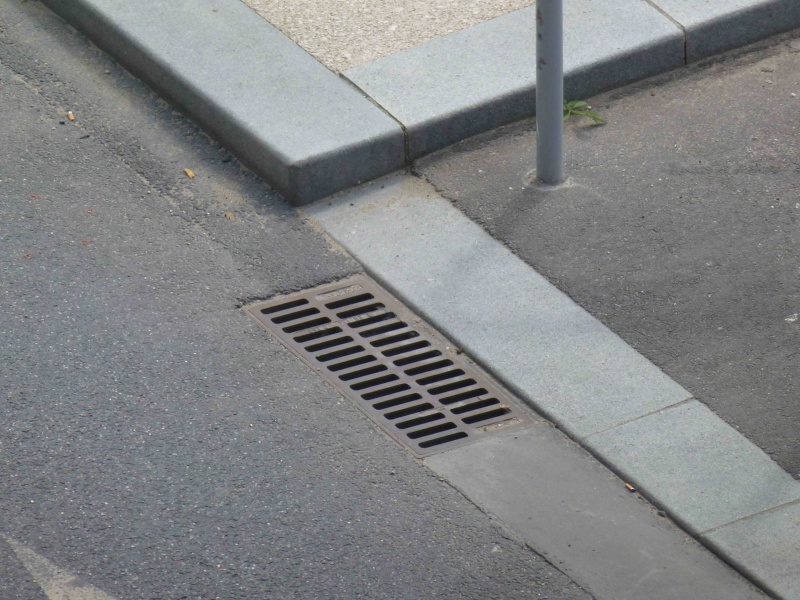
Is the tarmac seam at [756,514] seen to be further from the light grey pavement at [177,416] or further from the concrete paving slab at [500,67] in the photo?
the concrete paving slab at [500,67]

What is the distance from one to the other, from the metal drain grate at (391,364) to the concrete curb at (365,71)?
66cm

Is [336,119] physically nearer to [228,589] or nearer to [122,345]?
[122,345]

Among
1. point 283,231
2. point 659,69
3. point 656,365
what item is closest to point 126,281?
point 283,231

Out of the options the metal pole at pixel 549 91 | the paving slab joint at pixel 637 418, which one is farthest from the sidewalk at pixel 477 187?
the metal pole at pixel 549 91

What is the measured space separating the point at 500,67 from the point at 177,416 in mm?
2390

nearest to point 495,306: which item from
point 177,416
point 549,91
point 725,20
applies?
point 549,91

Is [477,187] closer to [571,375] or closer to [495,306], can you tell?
[495,306]

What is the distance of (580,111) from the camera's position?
19.2 ft

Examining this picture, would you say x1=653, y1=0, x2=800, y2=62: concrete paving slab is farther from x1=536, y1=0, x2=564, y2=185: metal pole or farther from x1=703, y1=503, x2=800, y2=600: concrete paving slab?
x1=703, y1=503, x2=800, y2=600: concrete paving slab

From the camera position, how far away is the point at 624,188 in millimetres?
5402

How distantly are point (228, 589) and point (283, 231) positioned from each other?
6.03 feet

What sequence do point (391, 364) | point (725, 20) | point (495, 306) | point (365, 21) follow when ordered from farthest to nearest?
point (365, 21)
point (725, 20)
point (495, 306)
point (391, 364)

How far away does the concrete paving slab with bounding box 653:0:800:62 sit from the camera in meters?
6.10

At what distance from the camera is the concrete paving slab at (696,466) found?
159 inches
